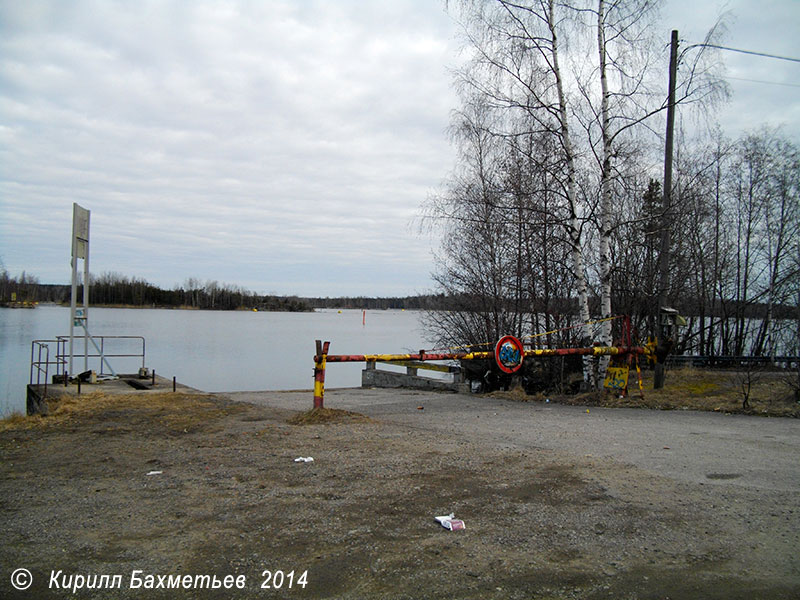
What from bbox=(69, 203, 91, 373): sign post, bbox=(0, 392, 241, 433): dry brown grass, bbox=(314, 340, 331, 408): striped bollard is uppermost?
bbox=(69, 203, 91, 373): sign post

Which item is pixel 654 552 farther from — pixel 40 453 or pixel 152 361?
pixel 152 361

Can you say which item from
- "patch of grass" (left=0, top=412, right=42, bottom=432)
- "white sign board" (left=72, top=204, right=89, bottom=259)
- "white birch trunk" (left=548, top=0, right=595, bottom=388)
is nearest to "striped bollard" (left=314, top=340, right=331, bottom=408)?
"patch of grass" (left=0, top=412, right=42, bottom=432)

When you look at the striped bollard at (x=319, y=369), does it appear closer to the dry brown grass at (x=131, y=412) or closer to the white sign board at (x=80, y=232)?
the dry brown grass at (x=131, y=412)

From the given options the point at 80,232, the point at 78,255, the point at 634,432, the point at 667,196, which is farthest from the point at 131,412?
the point at 667,196
